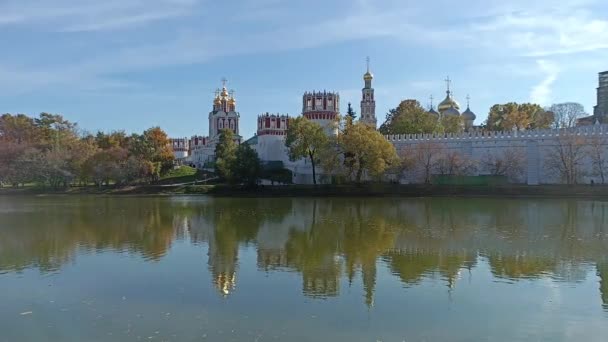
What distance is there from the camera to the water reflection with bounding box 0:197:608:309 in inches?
433

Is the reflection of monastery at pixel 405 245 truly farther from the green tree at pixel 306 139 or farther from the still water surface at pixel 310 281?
the green tree at pixel 306 139

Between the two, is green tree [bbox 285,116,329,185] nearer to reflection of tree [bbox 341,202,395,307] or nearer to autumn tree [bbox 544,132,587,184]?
autumn tree [bbox 544,132,587,184]

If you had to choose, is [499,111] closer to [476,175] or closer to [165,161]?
→ [476,175]

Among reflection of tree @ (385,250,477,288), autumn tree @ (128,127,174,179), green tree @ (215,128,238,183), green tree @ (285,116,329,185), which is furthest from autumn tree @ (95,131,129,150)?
reflection of tree @ (385,250,477,288)

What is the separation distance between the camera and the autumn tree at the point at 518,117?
1843 inches

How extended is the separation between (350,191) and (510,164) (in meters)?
10.4

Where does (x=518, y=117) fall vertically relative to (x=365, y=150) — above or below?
above

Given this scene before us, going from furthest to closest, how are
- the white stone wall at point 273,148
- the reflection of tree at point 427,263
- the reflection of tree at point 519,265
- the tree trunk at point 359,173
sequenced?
the white stone wall at point 273,148 < the tree trunk at point 359,173 < the reflection of tree at point 519,265 < the reflection of tree at point 427,263

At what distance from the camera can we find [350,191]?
3666cm

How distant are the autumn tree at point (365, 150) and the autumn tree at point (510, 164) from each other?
676 centimetres

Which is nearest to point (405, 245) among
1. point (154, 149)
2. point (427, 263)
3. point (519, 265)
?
point (427, 263)

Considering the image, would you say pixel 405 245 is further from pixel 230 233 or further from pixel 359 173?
pixel 359 173

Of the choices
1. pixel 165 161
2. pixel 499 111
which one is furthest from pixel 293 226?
pixel 499 111

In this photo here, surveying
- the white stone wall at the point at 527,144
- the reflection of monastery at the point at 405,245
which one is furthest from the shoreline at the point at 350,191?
the reflection of monastery at the point at 405,245
